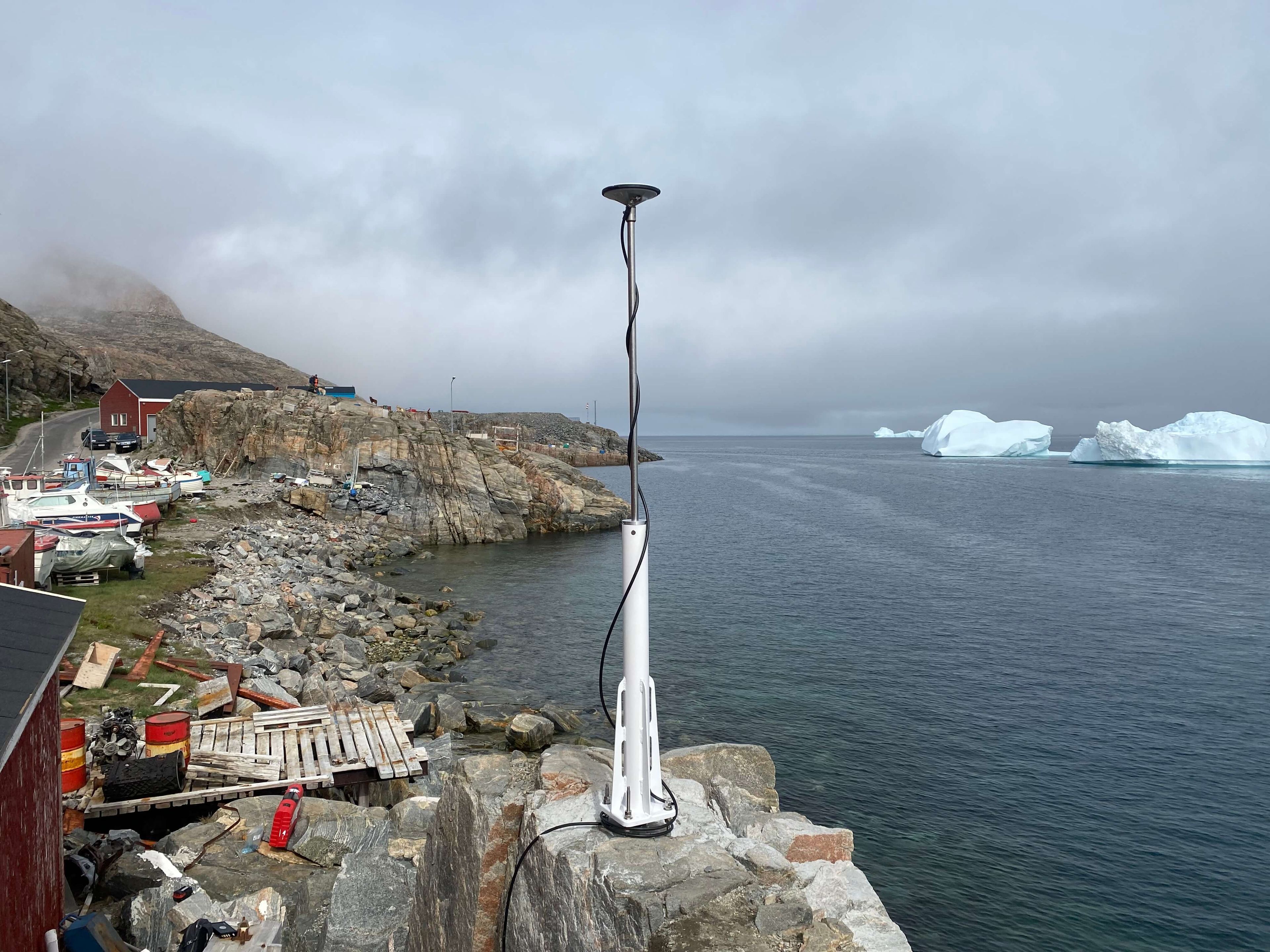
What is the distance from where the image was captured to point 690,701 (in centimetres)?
2453

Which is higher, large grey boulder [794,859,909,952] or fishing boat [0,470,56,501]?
fishing boat [0,470,56,501]

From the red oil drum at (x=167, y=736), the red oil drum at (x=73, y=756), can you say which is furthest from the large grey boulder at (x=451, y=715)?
the red oil drum at (x=73, y=756)

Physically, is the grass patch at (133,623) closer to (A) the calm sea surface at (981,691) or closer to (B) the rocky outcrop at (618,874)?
(B) the rocky outcrop at (618,874)

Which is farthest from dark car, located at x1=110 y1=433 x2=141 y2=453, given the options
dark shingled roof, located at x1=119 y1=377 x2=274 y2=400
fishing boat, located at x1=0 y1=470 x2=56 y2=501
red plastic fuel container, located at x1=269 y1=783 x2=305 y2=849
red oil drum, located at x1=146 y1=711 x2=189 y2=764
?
red plastic fuel container, located at x1=269 y1=783 x2=305 y2=849

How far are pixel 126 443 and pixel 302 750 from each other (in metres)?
61.8

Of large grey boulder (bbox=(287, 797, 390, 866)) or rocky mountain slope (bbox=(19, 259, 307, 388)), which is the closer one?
large grey boulder (bbox=(287, 797, 390, 866))

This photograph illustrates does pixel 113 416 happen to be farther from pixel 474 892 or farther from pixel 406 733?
pixel 474 892

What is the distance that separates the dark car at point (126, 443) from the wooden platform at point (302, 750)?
59.0 m

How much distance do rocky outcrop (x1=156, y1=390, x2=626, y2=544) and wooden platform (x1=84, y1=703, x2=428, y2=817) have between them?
3742 cm

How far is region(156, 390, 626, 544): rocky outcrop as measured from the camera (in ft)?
184

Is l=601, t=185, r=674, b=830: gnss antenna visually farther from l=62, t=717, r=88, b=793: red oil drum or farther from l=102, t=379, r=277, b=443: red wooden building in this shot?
l=102, t=379, r=277, b=443: red wooden building

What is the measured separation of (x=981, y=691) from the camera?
25.7 metres

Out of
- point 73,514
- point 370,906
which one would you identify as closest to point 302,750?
point 370,906

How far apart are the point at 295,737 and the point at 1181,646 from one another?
32.0m
